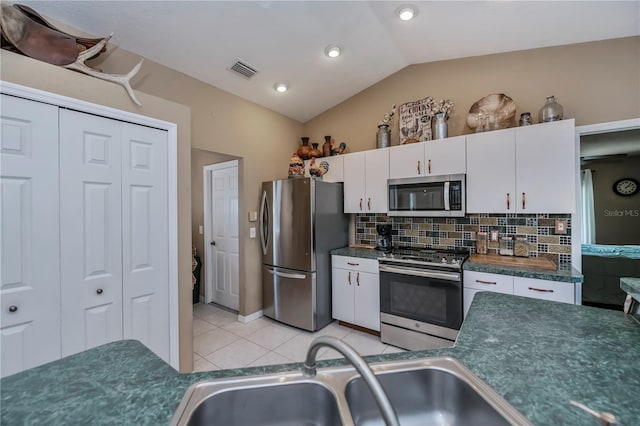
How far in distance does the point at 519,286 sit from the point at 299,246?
2.15 metres

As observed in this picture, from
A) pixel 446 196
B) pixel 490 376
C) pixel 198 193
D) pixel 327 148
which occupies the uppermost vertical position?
pixel 327 148

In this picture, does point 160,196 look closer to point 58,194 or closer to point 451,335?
point 58,194

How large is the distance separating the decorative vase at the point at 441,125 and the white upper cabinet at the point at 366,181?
57 cm

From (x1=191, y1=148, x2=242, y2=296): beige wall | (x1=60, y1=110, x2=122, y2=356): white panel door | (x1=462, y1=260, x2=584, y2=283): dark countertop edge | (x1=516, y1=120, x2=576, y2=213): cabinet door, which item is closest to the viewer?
(x1=60, y1=110, x2=122, y2=356): white panel door

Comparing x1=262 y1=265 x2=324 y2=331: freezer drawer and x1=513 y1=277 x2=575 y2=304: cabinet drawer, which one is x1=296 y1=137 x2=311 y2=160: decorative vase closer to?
x1=262 y1=265 x2=324 y2=331: freezer drawer

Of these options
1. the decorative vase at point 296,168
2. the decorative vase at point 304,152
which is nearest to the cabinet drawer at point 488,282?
the decorative vase at point 296,168

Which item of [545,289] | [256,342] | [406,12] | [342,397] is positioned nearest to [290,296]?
[256,342]

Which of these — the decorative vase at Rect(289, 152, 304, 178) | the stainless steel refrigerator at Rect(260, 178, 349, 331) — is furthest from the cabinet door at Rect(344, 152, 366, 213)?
the decorative vase at Rect(289, 152, 304, 178)

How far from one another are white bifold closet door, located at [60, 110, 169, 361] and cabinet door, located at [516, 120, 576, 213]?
10.2 feet

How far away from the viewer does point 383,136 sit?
3389mm

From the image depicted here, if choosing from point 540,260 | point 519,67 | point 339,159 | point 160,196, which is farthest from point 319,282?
point 519,67

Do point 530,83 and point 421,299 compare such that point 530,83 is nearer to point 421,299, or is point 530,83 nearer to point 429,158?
point 429,158

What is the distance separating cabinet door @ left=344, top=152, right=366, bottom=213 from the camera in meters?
3.41

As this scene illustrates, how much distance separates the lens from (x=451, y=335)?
8.14 ft
